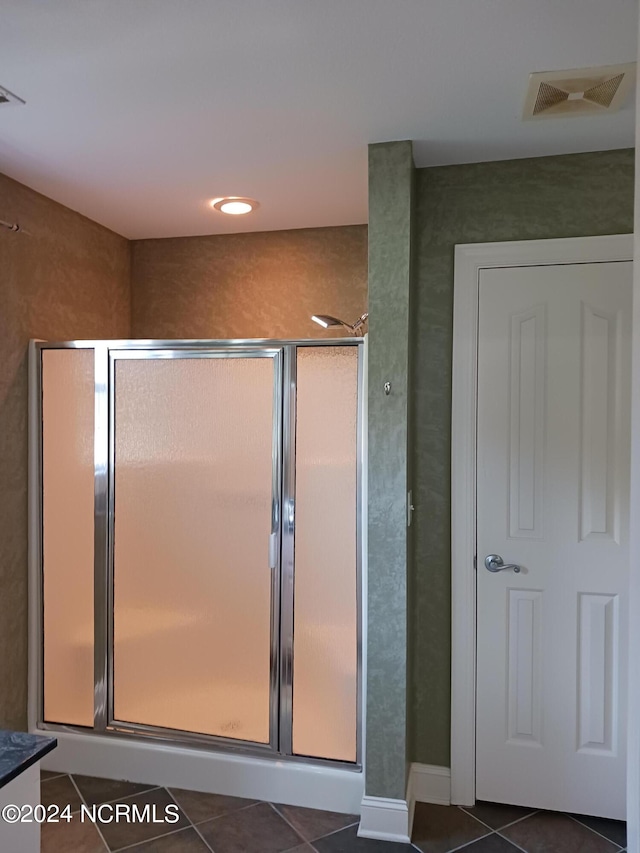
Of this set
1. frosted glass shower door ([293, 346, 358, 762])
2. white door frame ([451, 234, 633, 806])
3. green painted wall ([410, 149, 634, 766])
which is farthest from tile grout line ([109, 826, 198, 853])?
white door frame ([451, 234, 633, 806])

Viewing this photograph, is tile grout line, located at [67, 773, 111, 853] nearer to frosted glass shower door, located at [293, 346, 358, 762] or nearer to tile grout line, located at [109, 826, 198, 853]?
tile grout line, located at [109, 826, 198, 853]

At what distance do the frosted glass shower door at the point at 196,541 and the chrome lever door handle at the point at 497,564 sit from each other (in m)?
0.81

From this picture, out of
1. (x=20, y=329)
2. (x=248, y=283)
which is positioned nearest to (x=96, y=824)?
(x=20, y=329)

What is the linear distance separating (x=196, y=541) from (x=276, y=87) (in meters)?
1.67

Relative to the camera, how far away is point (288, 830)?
2350mm

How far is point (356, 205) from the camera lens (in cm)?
291

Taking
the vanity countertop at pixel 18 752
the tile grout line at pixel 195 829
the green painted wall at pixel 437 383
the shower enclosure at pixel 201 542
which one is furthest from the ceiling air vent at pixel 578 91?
the tile grout line at pixel 195 829

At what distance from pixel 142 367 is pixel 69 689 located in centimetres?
141

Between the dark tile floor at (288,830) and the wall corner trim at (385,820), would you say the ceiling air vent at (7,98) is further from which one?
the wall corner trim at (385,820)

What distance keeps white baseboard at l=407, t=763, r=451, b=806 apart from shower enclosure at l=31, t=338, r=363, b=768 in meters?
0.27

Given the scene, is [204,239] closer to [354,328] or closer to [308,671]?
[354,328]

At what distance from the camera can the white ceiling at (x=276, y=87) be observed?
156 centimetres

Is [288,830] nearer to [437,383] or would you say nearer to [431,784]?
[431,784]

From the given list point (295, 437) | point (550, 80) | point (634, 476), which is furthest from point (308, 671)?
point (550, 80)
